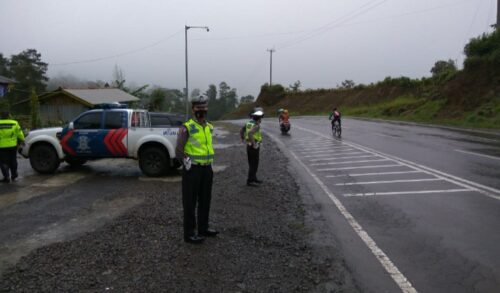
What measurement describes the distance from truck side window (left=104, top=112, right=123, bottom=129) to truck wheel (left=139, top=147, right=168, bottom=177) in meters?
1.03

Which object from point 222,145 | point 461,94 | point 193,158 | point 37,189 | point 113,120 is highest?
point 461,94

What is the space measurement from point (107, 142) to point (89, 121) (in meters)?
0.81

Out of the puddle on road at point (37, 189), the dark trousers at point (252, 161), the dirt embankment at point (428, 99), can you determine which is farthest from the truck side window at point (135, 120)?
the dirt embankment at point (428, 99)

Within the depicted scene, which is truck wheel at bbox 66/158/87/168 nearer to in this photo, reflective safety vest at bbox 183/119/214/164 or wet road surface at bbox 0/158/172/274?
wet road surface at bbox 0/158/172/274

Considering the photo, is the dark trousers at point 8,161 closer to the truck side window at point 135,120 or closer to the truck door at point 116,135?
the truck door at point 116,135

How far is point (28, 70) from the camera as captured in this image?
61.2 metres

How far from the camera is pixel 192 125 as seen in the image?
576cm

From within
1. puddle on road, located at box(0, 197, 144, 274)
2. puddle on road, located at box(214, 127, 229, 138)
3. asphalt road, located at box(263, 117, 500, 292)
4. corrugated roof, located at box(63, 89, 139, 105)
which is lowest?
puddle on road, located at box(0, 197, 144, 274)

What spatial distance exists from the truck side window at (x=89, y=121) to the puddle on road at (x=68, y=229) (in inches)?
145

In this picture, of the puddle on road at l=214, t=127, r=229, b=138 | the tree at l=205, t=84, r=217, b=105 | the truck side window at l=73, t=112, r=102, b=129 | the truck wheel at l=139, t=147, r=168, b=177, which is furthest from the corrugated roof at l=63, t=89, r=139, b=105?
the tree at l=205, t=84, r=217, b=105

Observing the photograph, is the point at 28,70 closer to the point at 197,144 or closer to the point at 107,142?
the point at 107,142

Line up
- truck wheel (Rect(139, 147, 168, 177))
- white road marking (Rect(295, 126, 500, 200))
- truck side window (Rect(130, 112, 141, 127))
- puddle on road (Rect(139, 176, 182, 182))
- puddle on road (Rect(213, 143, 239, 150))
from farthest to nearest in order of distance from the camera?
1. puddle on road (Rect(213, 143, 239, 150))
2. truck side window (Rect(130, 112, 141, 127))
3. truck wheel (Rect(139, 147, 168, 177))
4. puddle on road (Rect(139, 176, 182, 182))
5. white road marking (Rect(295, 126, 500, 200))

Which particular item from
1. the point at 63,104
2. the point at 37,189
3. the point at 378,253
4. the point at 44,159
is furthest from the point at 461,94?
the point at 378,253

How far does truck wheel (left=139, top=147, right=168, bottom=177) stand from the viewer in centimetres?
1110
